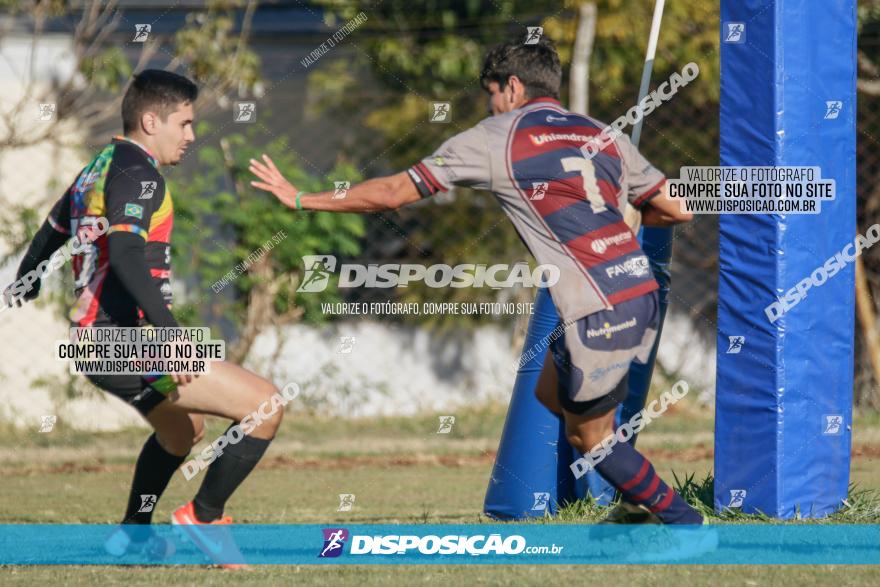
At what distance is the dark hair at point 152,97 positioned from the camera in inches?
195

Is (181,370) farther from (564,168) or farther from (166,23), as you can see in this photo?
(166,23)

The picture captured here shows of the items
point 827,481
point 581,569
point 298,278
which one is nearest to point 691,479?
point 827,481

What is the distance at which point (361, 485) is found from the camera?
7.69m

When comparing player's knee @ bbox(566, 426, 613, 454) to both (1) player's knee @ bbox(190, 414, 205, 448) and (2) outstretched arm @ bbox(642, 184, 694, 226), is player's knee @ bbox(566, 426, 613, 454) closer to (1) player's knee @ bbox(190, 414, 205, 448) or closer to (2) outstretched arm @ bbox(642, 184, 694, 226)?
(2) outstretched arm @ bbox(642, 184, 694, 226)

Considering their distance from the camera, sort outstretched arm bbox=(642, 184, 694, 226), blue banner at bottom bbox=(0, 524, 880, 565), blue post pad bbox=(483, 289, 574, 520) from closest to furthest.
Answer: blue banner at bottom bbox=(0, 524, 880, 565) < outstretched arm bbox=(642, 184, 694, 226) < blue post pad bbox=(483, 289, 574, 520)

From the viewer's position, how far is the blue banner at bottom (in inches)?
184

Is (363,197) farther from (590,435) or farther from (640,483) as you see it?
(640,483)

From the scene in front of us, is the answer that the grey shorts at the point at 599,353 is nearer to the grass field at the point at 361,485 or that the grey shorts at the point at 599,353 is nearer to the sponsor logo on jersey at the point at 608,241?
the sponsor logo on jersey at the point at 608,241

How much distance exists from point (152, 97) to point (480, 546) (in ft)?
7.76

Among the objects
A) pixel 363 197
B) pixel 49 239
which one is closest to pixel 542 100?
pixel 363 197

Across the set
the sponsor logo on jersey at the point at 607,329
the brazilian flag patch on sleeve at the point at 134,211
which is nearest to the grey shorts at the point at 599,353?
the sponsor logo on jersey at the point at 607,329

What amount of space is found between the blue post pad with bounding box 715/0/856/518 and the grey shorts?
1.01m

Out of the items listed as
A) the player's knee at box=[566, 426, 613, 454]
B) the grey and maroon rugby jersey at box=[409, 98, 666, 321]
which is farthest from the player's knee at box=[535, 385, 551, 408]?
the grey and maroon rugby jersey at box=[409, 98, 666, 321]

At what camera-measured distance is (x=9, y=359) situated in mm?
9883
